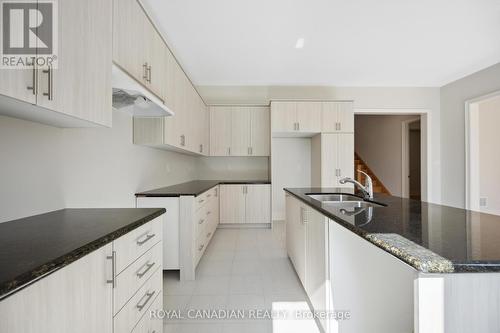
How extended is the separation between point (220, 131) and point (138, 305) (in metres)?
Answer: 3.69

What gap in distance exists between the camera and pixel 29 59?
2.64 ft

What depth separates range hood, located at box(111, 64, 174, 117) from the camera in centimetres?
144

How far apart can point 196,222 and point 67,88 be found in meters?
1.77

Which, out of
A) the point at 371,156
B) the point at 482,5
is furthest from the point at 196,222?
the point at 371,156

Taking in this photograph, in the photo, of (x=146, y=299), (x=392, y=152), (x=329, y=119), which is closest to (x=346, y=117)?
(x=329, y=119)

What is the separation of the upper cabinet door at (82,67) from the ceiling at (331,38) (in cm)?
142

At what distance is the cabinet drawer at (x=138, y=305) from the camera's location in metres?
0.96

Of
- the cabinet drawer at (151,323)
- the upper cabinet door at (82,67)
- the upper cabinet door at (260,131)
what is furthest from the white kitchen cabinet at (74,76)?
the upper cabinet door at (260,131)

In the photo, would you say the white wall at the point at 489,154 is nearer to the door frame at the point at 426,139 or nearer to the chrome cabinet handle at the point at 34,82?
the door frame at the point at 426,139

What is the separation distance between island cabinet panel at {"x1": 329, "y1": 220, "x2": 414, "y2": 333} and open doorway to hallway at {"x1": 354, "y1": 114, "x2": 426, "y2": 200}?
537 cm

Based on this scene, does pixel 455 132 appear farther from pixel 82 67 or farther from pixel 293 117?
pixel 82 67

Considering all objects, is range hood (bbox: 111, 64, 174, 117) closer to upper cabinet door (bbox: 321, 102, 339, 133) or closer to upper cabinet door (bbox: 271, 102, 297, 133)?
upper cabinet door (bbox: 271, 102, 297, 133)

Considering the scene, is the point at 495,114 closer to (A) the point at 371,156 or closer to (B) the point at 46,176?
(A) the point at 371,156

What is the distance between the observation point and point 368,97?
186 inches
